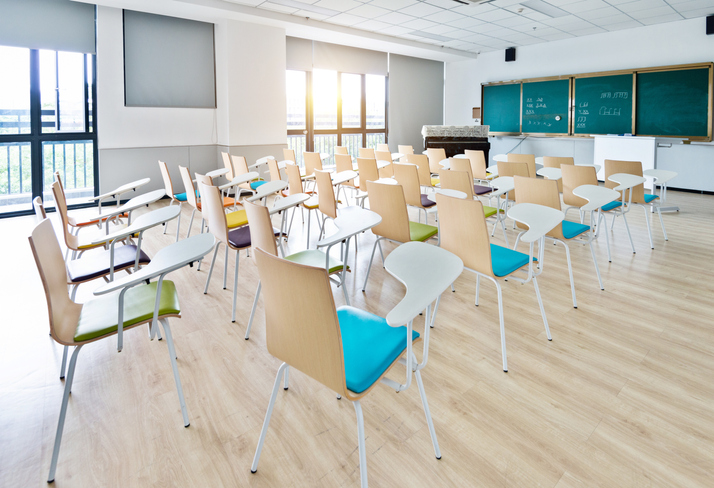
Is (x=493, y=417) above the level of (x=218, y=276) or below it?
below

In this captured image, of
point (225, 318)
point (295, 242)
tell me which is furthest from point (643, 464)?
point (295, 242)

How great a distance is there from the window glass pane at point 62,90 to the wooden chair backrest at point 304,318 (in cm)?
702

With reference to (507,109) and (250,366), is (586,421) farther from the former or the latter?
(507,109)

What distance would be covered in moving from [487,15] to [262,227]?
6.98 metres

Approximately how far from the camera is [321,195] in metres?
4.01

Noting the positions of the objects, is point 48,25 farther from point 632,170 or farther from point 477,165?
point 632,170

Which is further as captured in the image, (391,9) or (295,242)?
(391,9)

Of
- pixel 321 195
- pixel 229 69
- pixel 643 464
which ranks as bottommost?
pixel 643 464

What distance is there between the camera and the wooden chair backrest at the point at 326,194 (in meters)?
3.79

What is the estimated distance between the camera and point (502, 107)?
10773 millimetres

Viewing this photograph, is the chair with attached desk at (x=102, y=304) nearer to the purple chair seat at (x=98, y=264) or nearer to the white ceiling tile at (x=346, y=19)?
the purple chair seat at (x=98, y=264)

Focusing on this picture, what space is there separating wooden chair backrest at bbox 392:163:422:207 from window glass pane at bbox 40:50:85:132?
18.2 ft

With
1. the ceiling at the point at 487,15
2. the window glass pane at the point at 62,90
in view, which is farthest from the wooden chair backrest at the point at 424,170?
the window glass pane at the point at 62,90

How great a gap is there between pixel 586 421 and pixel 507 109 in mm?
9918
